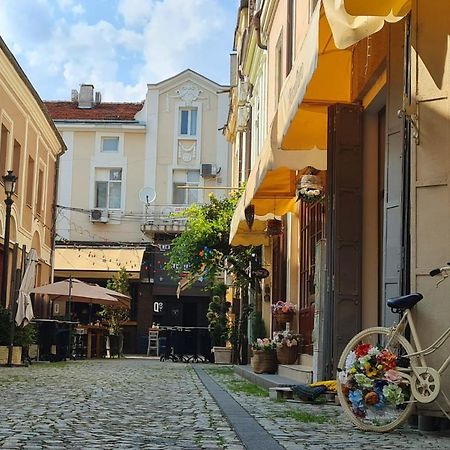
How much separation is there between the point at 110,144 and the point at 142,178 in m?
2.08

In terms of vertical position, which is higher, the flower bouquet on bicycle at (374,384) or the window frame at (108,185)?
the window frame at (108,185)

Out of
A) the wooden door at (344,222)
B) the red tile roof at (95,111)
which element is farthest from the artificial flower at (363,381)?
the red tile roof at (95,111)

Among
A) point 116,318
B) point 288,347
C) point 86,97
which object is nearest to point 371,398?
point 288,347

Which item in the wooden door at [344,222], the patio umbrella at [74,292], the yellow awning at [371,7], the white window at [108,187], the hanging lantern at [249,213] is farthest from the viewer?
the white window at [108,187]

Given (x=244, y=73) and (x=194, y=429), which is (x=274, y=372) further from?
(x=244, y=73)

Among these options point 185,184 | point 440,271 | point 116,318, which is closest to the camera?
point 440,271

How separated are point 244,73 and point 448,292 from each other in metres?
21.9

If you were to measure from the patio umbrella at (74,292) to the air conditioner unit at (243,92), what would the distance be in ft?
23.2

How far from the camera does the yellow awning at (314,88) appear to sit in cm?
698

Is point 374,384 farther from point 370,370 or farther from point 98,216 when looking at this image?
point 98,216

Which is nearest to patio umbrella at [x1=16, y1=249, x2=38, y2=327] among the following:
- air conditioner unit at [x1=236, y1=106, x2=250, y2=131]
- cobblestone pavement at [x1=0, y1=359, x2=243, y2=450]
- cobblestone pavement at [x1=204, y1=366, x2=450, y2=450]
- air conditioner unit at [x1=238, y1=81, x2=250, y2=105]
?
cobblestone pavement at [x1=0, y1=359, x2=243, y2=450]

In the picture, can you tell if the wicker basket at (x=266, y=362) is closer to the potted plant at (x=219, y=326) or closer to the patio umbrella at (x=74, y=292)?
the potted plant at (x=219, y=326)

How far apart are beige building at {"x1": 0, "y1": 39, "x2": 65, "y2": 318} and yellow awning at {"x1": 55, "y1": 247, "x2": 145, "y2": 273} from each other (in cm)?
461

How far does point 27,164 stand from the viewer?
25.5 m
